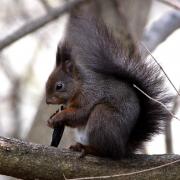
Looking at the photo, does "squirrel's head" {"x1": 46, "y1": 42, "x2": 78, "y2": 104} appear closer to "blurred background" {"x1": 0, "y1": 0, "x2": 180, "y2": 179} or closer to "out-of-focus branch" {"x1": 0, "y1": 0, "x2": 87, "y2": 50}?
"blurred background" {"x1": 0, "y1": 0, "x2": 180, "y2": 179}

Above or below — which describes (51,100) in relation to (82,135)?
above

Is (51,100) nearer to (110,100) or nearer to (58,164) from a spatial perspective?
(110,100)

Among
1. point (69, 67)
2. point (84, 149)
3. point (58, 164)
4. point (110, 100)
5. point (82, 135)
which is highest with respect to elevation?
point (69, 67)

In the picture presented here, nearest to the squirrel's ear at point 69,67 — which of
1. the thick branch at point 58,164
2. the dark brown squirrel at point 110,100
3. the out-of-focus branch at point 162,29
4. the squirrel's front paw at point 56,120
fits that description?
the dark brown squirrel at point 110,100

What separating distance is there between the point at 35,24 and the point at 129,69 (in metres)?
1.22

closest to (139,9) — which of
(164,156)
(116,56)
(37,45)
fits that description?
(116,56)

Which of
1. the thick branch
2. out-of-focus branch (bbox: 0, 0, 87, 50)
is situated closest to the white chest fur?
the thick branch

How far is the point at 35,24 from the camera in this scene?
4191mm

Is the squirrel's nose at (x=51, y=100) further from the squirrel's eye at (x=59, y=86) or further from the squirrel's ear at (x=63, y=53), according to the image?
the squirrel's ear at (x=63, y=53)

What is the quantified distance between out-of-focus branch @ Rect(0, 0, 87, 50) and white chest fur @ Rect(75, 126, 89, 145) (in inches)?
42.3

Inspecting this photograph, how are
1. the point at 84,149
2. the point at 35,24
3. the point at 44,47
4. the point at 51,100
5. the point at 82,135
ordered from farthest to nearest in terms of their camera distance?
the point at 44,47 → the point at 35,24 → the point at 51,100 → the point at 82,135 → the point at 84,149

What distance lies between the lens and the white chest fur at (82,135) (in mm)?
3074

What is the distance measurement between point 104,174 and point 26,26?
1.59 meters

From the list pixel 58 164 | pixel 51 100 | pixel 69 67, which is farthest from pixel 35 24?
pixel 58 164
